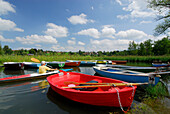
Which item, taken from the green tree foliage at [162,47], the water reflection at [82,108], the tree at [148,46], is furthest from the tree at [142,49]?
the water reflection at [82,108]

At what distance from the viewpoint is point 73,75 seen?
647cm

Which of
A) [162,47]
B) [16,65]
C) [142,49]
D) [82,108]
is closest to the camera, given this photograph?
[82,108]

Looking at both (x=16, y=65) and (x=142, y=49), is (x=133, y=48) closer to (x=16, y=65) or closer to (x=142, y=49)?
(x=142, y=49)

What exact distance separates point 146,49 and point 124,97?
4783 cm

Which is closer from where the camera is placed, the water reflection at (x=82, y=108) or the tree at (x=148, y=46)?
the water reflection at (x=82, y=108)

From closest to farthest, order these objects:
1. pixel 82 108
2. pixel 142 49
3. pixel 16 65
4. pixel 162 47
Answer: pixel 82 108 → pixel 16 65 → pixel 162 47 → pixel 142 49

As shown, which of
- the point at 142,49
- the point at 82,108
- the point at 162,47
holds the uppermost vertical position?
the point at 162,47

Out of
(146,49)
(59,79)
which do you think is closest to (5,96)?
(59,79)

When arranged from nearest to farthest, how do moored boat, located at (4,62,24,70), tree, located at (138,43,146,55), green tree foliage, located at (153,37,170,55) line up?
1. moored boat, located at (4,62,24,70)
2. green tree foliage, located at (153,37,170,55)
3. tree, located at (138,43,146,55)

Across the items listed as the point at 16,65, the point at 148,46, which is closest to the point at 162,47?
the point at 148,46

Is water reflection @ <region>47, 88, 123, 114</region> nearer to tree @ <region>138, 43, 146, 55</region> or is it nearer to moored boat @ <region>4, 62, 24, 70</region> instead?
moored boat @ <region>4, 62, 24, 70</region>

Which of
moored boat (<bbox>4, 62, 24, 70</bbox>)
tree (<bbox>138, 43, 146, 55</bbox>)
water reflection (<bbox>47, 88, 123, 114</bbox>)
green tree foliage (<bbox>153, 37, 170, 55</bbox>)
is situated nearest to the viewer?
water reflection (<bbox>47, 88, 123, 114</bbox>)

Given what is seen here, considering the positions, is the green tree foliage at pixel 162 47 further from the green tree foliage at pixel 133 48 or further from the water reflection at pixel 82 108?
the water reflection at pixel 82 108

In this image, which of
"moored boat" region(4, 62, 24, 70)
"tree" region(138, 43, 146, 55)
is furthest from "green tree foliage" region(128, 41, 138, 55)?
"moored boat" region(4, 62, 24, 70)
